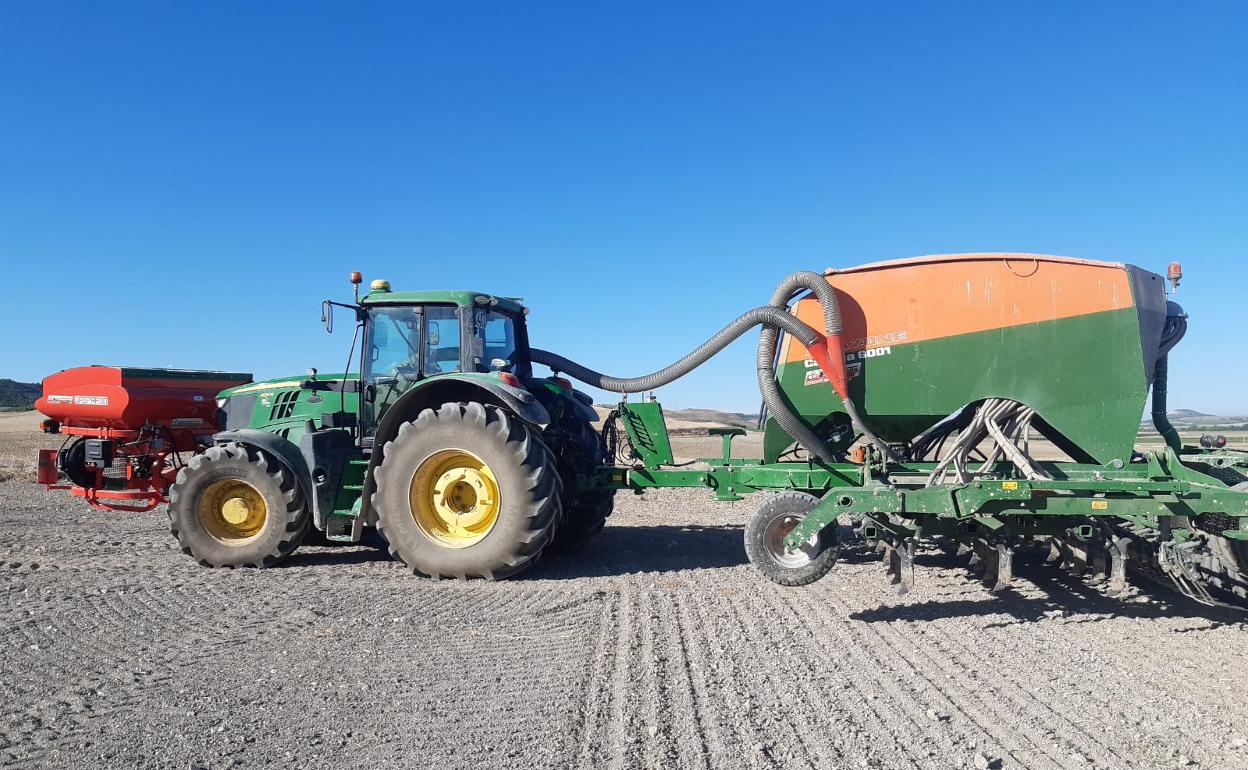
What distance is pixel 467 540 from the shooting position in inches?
246

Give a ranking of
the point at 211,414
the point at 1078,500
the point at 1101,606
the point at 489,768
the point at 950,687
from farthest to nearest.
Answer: the point at 211,414 → the point at 1101,606 → the point at 1078,500 → the point at 950,687 → the point at 489,768

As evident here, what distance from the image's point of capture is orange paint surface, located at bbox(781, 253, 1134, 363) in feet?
18.3

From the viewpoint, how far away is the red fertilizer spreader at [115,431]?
7957 millimetres

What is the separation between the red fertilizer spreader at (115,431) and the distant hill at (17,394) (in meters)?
48.0

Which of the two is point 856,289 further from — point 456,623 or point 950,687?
point 456,623

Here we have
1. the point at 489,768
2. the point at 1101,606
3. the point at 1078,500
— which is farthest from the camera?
the point at 1101,606

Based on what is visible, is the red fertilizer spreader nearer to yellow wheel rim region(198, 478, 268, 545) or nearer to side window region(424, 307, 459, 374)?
yellow wheel rim region(198, 478, 268, 545)

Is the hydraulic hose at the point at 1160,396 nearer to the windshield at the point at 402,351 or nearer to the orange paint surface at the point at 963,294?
the orange paint surface at the point at 963,294

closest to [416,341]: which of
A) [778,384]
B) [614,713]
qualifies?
[778,384]

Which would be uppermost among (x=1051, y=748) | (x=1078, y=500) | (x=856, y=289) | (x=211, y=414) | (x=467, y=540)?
(x=856, y=289)

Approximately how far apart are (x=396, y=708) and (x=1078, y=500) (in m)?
4.25

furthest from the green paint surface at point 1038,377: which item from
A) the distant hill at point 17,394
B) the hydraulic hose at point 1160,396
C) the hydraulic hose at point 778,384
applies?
the distant hill at point 17,394

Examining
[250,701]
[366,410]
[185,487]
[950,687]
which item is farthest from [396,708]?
[185,487]

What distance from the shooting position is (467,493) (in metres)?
6.38
